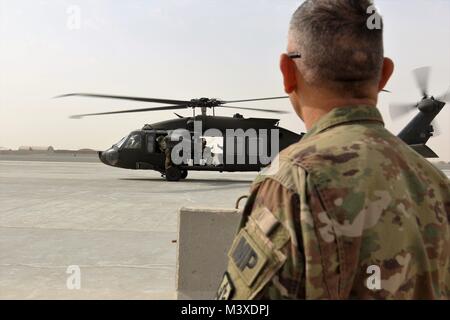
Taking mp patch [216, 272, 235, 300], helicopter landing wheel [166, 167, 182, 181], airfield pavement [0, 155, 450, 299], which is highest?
mp patch [216, 272, 235, 300]

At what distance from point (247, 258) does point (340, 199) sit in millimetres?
264

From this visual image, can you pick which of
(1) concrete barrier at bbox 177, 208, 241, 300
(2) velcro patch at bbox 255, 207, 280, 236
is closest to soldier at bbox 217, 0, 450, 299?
(2) velcro patch at bbox 255, 207, 280, 236

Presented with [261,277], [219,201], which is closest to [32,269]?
[261,277]

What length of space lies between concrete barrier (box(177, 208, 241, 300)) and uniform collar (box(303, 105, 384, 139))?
90.7 inches

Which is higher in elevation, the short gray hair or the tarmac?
the short gray hair

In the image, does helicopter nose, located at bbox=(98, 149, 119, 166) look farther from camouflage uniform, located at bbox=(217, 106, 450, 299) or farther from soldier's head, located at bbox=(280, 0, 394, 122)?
camouflage uniform, located at bbox=(217, 106, 450, 299)

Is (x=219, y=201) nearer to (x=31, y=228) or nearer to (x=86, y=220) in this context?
(x=86, y=220)

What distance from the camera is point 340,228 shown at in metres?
1.07

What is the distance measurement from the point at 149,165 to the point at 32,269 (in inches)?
537

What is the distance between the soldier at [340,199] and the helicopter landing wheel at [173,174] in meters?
17.3

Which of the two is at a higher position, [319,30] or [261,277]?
[319,30]

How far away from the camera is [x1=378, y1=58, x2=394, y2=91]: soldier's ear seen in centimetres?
141

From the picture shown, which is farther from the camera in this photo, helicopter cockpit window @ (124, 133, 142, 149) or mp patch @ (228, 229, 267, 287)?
helicopter cockpit window @ (124, 133, 142, 149)
